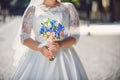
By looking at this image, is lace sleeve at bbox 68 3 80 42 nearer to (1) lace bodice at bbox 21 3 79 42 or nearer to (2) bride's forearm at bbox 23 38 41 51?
(1) lace bodice at bbox 21 3 79 42

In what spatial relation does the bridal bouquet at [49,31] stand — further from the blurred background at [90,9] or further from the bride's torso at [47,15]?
the blurred background at [90,9]

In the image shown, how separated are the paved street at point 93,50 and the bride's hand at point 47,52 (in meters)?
0.16

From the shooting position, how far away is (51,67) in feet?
4.04

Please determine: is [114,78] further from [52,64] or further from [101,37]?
[52,64]

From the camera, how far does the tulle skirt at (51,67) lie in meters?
1.24

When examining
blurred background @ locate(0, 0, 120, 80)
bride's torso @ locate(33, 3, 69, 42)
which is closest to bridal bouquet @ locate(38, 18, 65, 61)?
bride's torso @ locate(33, 3, 69, 42)

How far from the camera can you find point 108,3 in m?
1.50

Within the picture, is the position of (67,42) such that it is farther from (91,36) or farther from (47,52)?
(91,36)

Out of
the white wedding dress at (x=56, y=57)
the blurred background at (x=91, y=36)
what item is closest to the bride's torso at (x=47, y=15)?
the white wedding dress at (x=56, y=57)

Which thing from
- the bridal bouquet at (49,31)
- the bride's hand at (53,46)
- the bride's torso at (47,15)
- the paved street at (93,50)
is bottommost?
the paved street at (93,50)

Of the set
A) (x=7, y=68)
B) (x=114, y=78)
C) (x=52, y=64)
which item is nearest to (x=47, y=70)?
(x=52, y=64)

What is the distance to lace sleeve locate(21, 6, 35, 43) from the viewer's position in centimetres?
121

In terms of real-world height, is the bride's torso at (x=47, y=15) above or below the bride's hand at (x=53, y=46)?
above

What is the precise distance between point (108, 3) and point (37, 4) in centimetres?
40
